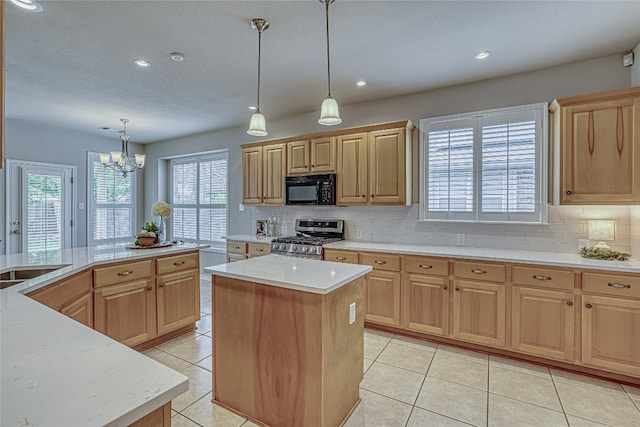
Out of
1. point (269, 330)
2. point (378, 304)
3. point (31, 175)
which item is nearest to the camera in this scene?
point (269, 330)

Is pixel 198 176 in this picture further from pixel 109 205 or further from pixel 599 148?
pixel 599 148

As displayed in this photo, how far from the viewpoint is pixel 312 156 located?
4.12m

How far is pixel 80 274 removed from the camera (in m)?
2.32

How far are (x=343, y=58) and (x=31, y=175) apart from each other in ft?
17.7

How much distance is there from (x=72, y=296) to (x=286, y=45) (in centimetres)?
252

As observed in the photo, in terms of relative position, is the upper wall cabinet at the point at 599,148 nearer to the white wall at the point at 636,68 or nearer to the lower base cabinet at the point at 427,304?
the white wall at the point at 636,68

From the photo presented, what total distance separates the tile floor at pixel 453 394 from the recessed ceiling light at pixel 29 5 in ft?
9.28

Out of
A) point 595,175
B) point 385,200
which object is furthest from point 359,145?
point 595,175

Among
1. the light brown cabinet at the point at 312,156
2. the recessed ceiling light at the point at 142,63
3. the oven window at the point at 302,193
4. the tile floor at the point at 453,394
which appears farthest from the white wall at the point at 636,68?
the recessed ceiling light at the point at 142,63

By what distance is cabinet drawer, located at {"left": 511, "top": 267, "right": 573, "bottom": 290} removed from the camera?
253 cm

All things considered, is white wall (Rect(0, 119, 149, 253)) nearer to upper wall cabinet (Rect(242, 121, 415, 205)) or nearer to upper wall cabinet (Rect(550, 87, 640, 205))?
upper wall cabinet (Rect(242, 121, 415, 205))

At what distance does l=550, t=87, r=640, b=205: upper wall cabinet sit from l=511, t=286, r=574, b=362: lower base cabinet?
2.85ft

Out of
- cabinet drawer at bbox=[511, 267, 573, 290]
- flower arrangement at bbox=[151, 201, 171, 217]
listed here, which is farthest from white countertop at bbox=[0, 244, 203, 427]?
cabinet drawer at bbox=[511, 267, 573, 290]

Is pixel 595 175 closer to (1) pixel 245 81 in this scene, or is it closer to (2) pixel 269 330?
(2) pixel 269 330
